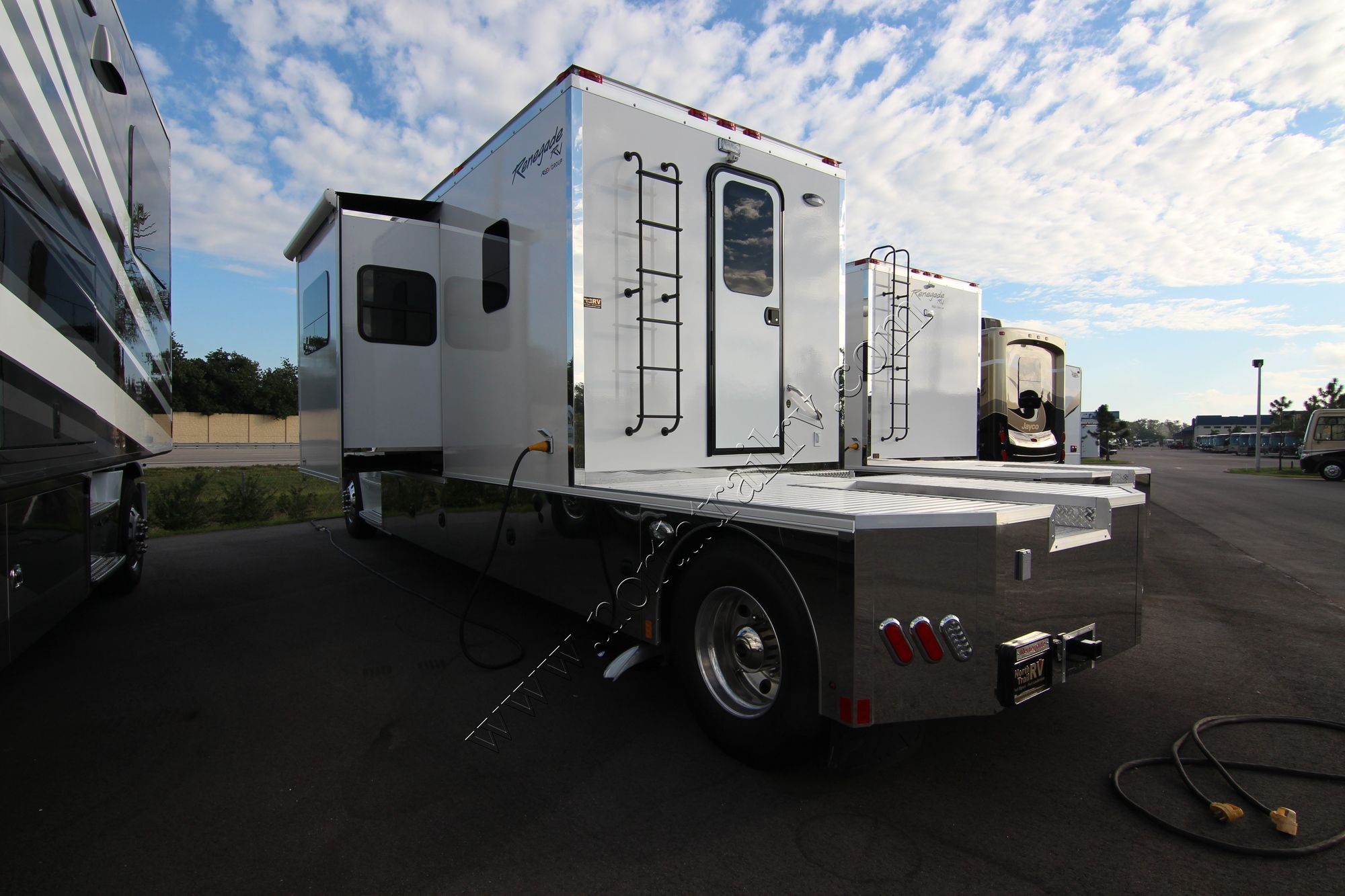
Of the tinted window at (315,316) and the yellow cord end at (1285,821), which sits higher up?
the tinted window at (315,316)

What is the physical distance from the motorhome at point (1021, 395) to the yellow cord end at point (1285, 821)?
6.20m

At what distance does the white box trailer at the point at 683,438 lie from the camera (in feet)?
8.15

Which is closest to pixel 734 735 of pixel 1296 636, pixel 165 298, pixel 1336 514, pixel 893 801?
pixel 893 801

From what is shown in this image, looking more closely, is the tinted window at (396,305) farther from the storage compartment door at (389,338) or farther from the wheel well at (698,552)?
the wheel well at (698,552)

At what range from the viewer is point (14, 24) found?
2750 millimetres

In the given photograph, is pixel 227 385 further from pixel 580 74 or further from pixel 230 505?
pixel 580 74

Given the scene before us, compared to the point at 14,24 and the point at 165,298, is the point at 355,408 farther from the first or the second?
the point at 14,24

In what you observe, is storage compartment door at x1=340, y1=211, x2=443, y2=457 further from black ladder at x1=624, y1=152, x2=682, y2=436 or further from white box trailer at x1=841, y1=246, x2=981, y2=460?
white box trailer at x1=841, y1=246, x2=981, y2=460

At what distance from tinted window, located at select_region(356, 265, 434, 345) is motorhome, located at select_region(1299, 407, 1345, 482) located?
28033 millimetres

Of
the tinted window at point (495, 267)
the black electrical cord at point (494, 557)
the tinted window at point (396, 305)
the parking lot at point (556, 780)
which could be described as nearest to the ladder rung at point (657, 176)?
the tinted window at point (495, 267)

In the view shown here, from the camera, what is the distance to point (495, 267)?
4668mm

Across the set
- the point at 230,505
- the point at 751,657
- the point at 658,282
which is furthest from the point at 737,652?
the point at 230,505

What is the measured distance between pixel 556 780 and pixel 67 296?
128 inches

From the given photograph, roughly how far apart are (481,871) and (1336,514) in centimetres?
1552
